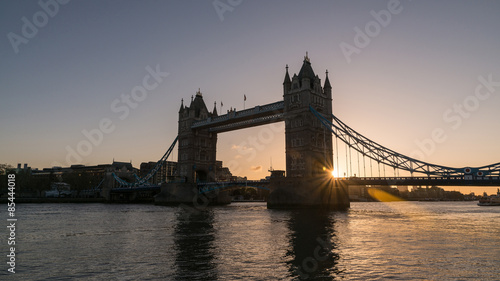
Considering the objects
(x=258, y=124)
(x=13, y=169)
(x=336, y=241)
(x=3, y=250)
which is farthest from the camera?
(x=13, y=169)

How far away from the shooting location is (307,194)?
55.5 meters

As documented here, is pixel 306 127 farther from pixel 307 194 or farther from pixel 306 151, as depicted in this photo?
pixel 307 194

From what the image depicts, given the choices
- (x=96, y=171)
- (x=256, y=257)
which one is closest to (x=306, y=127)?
(x=256, y=257)

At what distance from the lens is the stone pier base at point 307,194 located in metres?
55.4

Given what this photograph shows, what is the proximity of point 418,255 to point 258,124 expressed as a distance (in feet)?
188

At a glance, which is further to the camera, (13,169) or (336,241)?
(13,169)

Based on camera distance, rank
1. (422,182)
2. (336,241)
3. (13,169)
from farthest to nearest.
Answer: (13,169) → (422,182) → (336,241)

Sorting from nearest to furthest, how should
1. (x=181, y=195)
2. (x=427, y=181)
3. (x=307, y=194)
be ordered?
(x=427, y=181) → (x=307, y=194) → (x=181, y=195)

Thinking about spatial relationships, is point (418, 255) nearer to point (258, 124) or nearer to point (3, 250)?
point (3, 250)

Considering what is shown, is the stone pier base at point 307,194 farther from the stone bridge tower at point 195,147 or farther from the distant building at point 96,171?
the distant building at point 96,171

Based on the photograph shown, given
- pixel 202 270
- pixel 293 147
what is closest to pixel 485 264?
pixel 202 270

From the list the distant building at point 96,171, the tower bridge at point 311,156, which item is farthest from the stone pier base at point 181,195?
the distant building at point 96,171

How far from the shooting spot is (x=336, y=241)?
22.5 metres

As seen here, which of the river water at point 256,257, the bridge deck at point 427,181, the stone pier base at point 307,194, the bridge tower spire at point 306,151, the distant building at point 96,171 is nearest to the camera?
the river water at point 256,257
